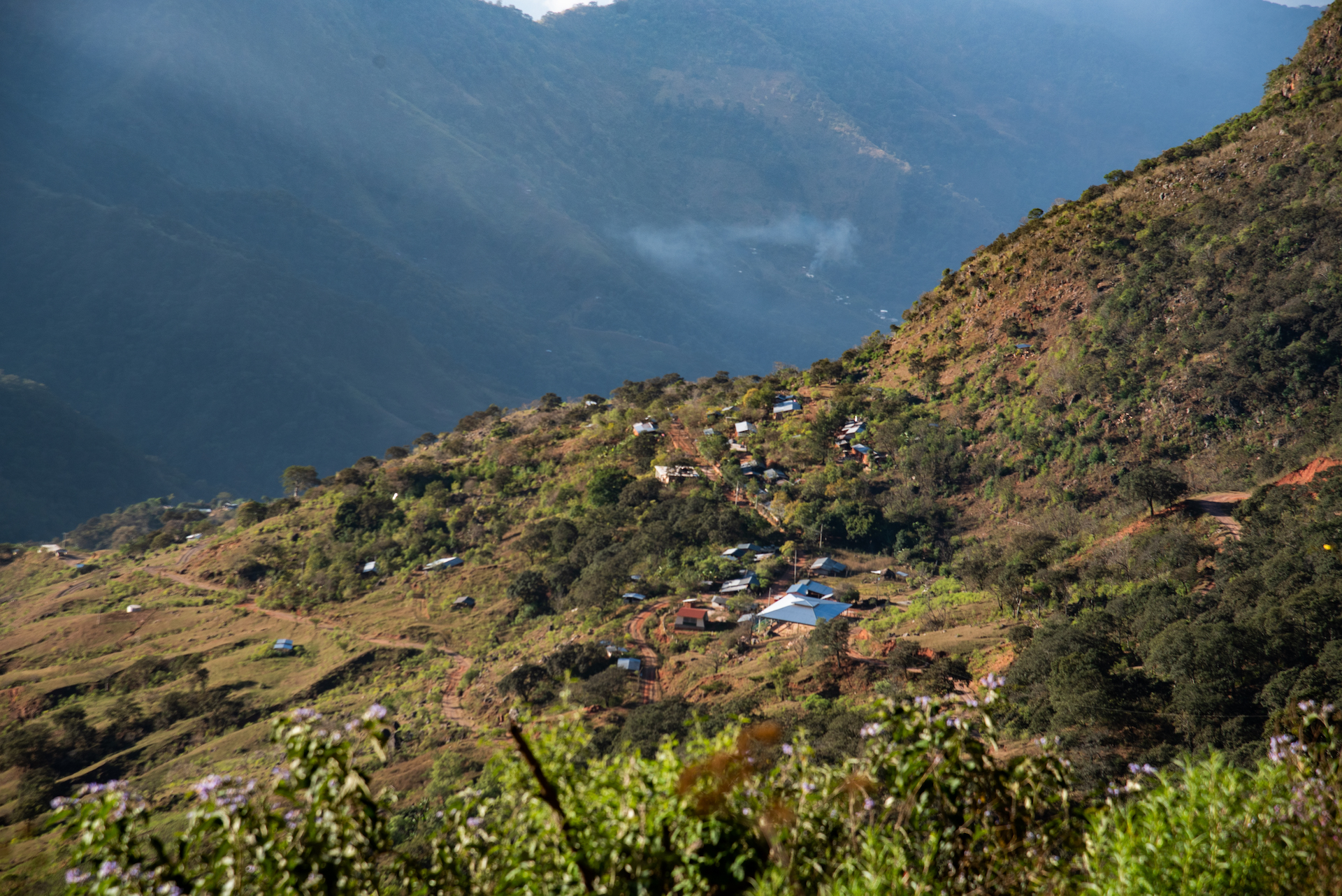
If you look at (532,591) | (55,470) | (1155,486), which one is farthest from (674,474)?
(55,470)

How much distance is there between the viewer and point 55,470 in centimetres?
9825

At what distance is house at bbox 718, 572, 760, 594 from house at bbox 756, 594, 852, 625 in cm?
303

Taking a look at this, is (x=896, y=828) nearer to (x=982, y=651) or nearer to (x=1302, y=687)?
A: (x=1302, y=687)

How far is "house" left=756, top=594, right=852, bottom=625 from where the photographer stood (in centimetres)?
2516

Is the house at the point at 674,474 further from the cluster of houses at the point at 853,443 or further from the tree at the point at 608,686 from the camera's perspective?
the tree at the point at 608,686

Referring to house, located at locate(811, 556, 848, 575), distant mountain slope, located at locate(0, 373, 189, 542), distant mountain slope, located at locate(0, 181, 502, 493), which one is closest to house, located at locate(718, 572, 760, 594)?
house, located at locate(811, 556, 848, 575)

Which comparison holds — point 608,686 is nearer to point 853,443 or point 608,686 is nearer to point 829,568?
point 829,568

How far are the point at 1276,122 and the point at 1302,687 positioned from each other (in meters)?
34.9

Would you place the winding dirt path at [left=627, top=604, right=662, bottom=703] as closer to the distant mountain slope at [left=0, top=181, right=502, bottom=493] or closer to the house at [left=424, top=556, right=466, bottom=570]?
the house at [left=424, top=556, right=466, bottom=570]

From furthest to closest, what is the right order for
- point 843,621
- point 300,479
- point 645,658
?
point 300,479, point 645,658, point 843,621

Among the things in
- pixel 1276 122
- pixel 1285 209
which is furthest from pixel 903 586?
pixel 1276 122

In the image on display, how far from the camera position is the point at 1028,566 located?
23438 mm

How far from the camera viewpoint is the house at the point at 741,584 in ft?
97.7

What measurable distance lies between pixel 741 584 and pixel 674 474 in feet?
39.0
